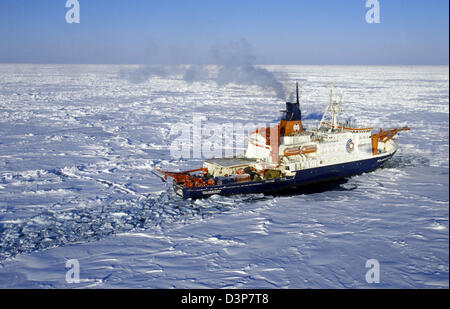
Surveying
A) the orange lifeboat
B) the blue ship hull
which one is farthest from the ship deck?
the orange lifeboat

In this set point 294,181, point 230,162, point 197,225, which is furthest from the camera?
point 230,162

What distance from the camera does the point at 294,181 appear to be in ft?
49.9

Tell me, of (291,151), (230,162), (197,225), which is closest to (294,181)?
(291,151)

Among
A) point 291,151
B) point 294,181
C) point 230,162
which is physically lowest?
point 294,181

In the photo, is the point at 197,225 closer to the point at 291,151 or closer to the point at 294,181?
the point at 294,181

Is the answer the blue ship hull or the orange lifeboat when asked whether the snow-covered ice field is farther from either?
the orange lifeboat

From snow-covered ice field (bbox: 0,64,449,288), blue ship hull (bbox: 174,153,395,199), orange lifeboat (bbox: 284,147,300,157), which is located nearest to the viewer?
snow-covered ice field (bbox: 0,64,449,288)

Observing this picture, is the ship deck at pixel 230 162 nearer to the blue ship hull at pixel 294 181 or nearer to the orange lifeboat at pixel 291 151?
the blue ship hull at pixel 294 181

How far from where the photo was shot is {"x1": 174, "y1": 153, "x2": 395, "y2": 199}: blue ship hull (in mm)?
13687

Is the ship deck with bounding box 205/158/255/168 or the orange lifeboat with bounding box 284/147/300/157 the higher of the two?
the orange lifeboat with bounding box 284/147/300/157

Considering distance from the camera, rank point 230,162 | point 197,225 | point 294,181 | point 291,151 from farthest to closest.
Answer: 1. point 230,162
2. point 291,151
3. point 294,181
4. point 197,225

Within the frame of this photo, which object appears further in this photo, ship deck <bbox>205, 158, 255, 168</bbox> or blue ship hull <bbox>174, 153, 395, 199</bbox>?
ship deck <bbox>205, 158, 255, 168</bbox>
